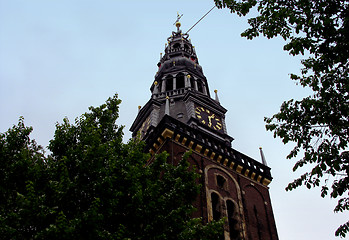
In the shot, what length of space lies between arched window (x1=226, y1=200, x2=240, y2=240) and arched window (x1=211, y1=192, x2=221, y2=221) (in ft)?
2.24

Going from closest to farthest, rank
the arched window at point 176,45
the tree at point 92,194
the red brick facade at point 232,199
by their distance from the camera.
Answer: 1. the tree at point 92,194
2. the red brick facade at point 232,199
3. the arched window at point 176,45

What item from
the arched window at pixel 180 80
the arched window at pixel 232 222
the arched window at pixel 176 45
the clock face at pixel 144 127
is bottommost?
the arched window at pixel 232 222

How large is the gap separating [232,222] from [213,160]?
409 centimetres

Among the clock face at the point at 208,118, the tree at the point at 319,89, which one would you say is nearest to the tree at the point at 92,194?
the tree at the point at 319,89

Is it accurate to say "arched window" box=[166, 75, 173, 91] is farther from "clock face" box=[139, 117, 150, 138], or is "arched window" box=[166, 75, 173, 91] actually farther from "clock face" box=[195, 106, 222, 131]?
"clock face" box=[195, 106, 222, 131]

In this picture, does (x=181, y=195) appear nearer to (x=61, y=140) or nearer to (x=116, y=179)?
(x=116, y=179)

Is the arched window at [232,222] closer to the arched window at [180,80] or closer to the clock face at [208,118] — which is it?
the clock face at [208,118]

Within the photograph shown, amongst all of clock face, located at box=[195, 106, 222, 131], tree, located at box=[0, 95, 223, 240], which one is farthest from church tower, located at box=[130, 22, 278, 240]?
tree, located at box=[0, 95, 223, 240]

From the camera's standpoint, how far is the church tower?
20.9 metres

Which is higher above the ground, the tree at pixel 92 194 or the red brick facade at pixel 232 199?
Answer: the red brick facade at pixel 232 199

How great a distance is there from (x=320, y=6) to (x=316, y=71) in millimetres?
1427

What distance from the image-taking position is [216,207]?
21.0 metres

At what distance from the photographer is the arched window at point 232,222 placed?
20047 millimetres

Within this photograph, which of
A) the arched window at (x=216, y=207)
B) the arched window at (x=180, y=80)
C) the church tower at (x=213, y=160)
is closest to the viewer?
the arched window at (x=216, y=207)
